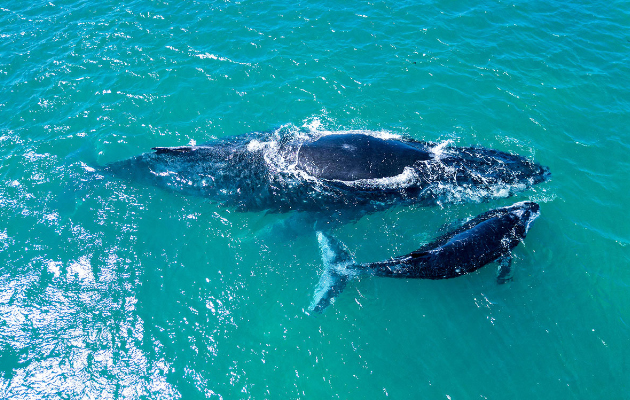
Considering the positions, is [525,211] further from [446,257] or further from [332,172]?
[332,172]

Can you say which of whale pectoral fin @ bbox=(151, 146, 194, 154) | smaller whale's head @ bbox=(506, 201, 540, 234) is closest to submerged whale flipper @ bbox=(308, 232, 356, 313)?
smaller whale's head @ bbox=(506, 201, 540, 234)

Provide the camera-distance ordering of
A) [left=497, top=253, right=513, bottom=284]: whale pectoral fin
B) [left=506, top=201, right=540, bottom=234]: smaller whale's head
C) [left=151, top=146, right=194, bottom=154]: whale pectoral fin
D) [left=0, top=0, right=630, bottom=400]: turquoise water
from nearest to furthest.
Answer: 1. [left=0, top=0, right=630, bottom=400]: turquoise water
2. [left=497, top=253, right=513, bottom=284]: whale pectoral fin
3. [left=506, top=201, right=540, bottom=234]: smaller whale's head
4. [left=151, top=146, right=194, bottom=154]: whale pectoral fin

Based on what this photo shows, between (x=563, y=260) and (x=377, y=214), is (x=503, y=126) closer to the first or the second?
(x=563, y=260)

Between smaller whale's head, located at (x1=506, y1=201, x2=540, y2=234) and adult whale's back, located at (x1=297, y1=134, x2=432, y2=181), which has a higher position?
adult whale's back, located at (x1=297, y1=134, x2=432, y2=181)

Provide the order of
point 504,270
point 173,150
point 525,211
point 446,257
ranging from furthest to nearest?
point 173,150
point 525,211
point 504,270
point 446,257

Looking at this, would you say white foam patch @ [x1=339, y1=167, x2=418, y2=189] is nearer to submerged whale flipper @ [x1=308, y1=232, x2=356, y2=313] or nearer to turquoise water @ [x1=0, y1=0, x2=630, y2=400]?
turquoise water @ [x1=0, y1=0, x2=630, y2=400]

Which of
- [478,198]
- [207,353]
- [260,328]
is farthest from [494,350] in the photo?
[207,353]

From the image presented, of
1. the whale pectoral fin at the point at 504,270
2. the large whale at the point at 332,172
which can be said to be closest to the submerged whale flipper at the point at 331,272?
the large whale at the point at 332,172

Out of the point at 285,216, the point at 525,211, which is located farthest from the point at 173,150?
the point at 525,211
